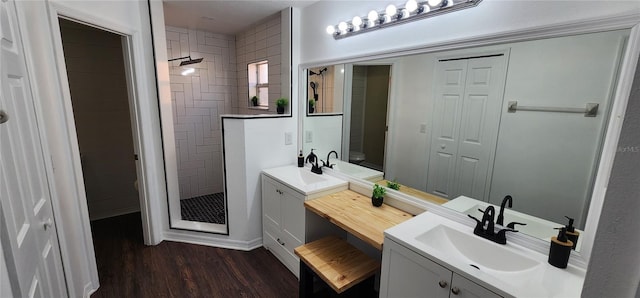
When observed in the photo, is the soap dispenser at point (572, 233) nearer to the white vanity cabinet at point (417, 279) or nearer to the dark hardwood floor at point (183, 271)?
the white vanity cabinet at point (417, 279)

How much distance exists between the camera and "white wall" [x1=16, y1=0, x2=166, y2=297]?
1583mm

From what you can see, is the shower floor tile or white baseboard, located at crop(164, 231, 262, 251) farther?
the shower floor tile

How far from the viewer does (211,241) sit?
2.75 m

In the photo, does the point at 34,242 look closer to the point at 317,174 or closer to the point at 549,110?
the point at 317,174

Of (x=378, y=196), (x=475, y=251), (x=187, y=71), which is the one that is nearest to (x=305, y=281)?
(x=378, y=196)

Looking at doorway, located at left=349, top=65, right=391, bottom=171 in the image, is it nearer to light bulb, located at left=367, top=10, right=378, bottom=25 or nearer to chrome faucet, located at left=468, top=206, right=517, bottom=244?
light bulb, located at left=367, top=10, right=378, bottom=25

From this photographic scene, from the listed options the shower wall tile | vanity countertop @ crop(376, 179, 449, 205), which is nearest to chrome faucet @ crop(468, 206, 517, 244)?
vanity countertop @ crop(376, 179, 449, 205)

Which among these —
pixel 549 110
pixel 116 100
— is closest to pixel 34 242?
pixel 549 110

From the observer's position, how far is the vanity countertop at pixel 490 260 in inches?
42.6

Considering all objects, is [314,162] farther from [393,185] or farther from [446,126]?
[446,126]

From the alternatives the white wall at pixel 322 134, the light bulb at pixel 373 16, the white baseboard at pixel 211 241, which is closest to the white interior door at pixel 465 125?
the light bulb at pixel 373 16

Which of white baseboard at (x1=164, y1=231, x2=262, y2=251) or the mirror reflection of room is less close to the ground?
the mirror reflection of room

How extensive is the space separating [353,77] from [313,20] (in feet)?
2.38

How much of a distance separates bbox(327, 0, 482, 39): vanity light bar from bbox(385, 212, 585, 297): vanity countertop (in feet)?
3.96
